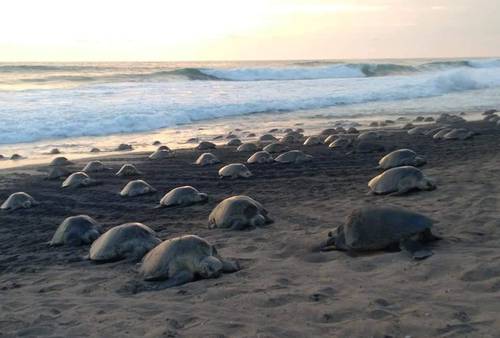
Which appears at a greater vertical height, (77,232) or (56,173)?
(77,232)

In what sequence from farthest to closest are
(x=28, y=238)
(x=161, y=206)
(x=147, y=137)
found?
(x=147, y=137) → (x=161, y=206) → (x=28, y=238)

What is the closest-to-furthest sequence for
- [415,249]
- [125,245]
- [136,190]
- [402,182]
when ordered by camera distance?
[415,249] → [125,245] → [402,182] → [136,190]

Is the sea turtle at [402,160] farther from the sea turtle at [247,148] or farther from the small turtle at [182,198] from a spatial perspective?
the sea turtle at [247,148]

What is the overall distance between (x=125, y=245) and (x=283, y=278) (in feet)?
6.70

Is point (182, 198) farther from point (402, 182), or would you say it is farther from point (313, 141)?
point (313, 141)

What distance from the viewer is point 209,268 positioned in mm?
5270

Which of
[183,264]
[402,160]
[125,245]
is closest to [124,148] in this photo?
[402,160]

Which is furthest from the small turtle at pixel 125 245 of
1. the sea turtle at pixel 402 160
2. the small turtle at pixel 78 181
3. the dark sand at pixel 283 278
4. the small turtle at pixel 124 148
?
the small turtle at pixel 124 148

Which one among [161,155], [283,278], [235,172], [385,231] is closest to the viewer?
[283,278]

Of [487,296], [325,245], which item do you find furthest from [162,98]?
[487,296]

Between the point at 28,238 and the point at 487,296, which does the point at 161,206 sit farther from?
the point at 487,296

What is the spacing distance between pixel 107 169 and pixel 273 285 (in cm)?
881

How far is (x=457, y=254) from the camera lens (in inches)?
205

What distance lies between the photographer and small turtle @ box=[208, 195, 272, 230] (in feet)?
23.5
